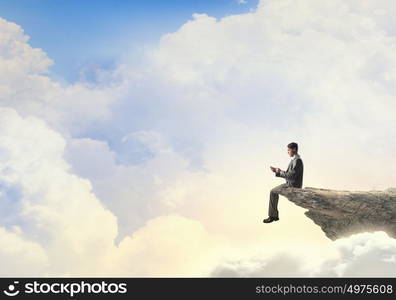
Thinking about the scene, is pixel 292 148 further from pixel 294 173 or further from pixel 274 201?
pixel 274 201

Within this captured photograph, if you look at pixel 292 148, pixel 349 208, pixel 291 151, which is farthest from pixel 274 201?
pixel 349 208

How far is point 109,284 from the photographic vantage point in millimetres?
20891

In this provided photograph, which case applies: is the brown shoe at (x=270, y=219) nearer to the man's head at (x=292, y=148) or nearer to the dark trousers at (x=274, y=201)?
the dark trousers at (x=274, y=201)

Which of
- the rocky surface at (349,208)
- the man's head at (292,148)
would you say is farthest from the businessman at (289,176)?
the rocky surface at (349,208)

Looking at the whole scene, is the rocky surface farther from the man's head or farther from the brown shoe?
the man's head

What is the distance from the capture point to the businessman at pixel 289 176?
23.9 meters

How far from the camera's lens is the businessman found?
2391 centimetres

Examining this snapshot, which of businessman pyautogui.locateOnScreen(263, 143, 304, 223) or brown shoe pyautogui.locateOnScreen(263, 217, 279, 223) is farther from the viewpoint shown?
brown shoe pyautogui.locateOnScreen(263, 217, 279, 223)

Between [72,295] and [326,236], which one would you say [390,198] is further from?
[72,295]

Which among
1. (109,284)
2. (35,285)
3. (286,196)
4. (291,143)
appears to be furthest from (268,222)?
(35,285)

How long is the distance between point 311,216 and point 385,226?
3.13 meters

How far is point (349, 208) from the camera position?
24.2 m

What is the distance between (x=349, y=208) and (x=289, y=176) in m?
2.95

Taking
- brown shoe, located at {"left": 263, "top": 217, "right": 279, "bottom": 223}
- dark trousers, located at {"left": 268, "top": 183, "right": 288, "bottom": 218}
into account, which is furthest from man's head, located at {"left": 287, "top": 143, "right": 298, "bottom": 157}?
brown shoe, located at {"left": 263, "top": 217, "right": 279, "bottom": 223}
